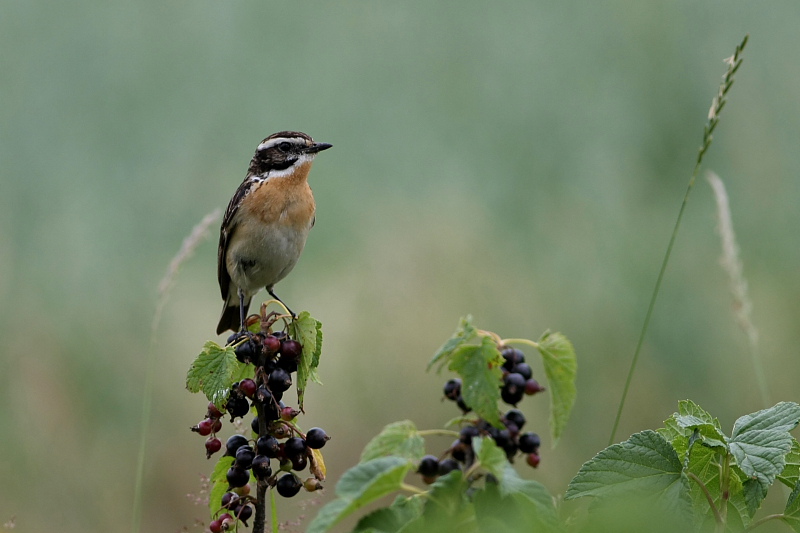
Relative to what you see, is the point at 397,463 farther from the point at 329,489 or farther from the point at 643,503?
the point at 329,489

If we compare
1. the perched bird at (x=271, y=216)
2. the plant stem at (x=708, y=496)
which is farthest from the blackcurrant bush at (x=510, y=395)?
the perched bird at (x=271, y=216)

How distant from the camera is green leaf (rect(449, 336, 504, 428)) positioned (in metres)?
1.73

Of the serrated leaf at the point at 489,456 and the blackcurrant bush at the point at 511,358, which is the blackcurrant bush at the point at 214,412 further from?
the serrated leaf at the point at 489,456

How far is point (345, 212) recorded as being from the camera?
7.74 m

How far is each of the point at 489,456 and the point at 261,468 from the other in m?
0.66

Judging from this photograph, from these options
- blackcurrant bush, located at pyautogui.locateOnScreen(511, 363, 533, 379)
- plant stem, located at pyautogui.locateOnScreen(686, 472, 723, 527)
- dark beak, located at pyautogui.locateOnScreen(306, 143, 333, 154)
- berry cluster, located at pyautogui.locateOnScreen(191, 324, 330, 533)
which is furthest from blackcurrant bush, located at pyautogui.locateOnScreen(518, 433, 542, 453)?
dark beak, located at pyautogui.locateOnScreen(306, 143, 333, 154)

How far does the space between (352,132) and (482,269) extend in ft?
8.81

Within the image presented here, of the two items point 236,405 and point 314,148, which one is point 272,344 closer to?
point 236,405

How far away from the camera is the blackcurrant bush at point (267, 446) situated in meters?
2.16

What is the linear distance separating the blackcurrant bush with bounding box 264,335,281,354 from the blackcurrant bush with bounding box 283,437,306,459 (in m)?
0.20

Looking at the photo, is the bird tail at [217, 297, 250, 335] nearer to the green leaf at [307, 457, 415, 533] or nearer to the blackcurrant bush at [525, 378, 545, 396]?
the blackcurrant bush at [525, 378, 545, 396]

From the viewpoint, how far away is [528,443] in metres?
1.83

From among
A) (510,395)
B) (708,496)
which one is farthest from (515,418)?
(708,496)

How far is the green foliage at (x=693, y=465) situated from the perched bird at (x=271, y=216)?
8.58 ft
